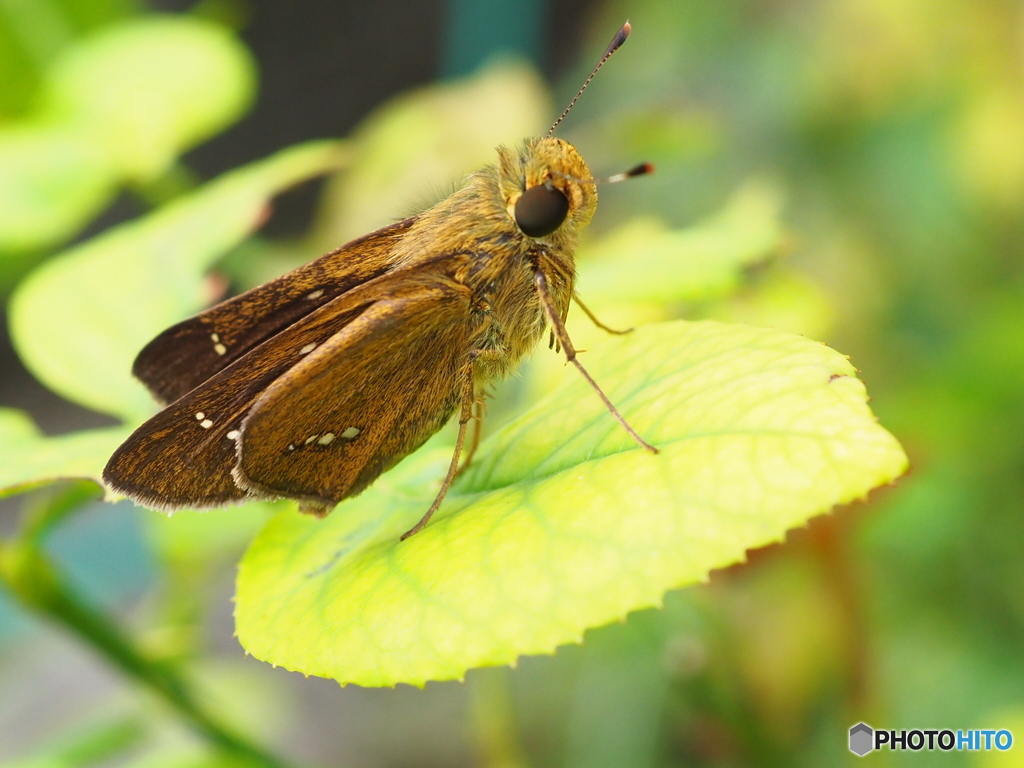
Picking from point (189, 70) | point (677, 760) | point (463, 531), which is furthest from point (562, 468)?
point (189, 70)

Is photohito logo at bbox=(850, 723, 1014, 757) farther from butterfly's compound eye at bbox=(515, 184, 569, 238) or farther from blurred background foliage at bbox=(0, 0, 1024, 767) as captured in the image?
butterfly's compound eye at bbox=(515, 184, 569, 238)

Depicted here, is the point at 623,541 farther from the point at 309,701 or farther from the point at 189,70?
the point at 309,701

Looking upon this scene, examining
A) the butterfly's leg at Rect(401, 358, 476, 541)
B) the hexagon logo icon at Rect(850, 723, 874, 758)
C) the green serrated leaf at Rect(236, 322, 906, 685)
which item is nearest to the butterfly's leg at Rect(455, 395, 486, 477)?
the butterfly's leg at Rect(401, 358, 476, 541)

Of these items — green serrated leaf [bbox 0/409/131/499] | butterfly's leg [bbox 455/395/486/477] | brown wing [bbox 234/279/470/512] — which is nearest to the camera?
green serrated leaf [bbox 0/409/131/499]

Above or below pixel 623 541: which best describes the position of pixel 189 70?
above

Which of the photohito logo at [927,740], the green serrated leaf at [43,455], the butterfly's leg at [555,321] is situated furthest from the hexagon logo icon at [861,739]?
the green serrated leaf at [43,455]

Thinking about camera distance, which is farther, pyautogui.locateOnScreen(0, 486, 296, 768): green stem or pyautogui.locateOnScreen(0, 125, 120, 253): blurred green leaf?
pyautogui.locateOnScreen(0, 125, 120, 253): blurred green leaf
